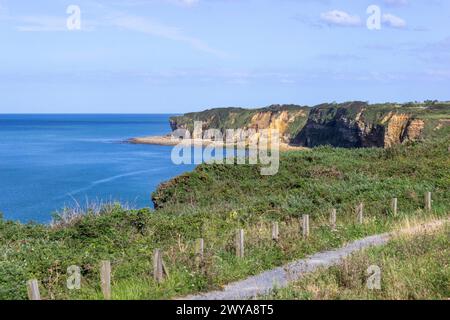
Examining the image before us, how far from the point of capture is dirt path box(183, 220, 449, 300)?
10.1 meters

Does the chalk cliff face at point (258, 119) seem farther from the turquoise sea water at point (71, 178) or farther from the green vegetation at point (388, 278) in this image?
the green vegetation at point (388, 278)

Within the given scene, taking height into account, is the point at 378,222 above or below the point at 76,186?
above

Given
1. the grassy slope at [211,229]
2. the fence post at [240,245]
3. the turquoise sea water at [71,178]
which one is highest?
the fence post at [240,245]

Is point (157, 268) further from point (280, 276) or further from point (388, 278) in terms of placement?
point (388, 278)

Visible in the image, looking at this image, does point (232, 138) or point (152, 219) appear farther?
point (232, 138)

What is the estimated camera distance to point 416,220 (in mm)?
17766

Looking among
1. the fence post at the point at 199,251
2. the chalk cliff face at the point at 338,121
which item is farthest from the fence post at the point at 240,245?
the chalk cliff face at the point at 338,121

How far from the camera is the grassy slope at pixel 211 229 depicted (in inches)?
433

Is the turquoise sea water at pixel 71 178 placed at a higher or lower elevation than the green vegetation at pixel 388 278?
lower

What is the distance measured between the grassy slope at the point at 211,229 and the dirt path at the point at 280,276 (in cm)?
28

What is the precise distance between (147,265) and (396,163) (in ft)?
87.7

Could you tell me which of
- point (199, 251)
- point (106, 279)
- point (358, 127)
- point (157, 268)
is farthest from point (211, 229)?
point (358, 127)
